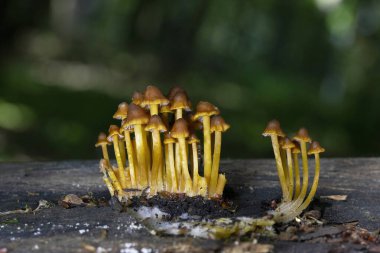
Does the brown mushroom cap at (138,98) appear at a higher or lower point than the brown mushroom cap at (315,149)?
higher

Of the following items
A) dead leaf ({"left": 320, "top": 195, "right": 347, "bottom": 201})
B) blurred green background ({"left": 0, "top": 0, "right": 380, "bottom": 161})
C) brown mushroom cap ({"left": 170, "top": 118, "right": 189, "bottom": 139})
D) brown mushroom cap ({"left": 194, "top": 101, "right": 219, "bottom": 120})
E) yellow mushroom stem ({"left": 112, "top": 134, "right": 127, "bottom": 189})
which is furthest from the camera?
blurred green background ({"left": 0, "top": 0, "right": 380, "bottom": 161})

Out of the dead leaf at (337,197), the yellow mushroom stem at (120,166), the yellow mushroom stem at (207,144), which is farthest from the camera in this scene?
the dead leaf at (337,197)

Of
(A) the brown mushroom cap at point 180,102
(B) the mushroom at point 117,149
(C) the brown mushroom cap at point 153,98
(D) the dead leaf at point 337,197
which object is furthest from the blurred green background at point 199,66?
(C) the brown mushroom cap at point 153,98

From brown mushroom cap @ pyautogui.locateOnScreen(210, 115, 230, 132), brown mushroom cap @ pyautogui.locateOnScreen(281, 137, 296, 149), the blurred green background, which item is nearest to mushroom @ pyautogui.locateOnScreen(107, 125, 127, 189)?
brown mushroom cap @ pyautogui.locateOnScreen(210, 115, 230, 132)

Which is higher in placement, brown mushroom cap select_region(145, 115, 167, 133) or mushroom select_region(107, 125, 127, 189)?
brown mushroom cap select_region(145, 115, 167, 133)

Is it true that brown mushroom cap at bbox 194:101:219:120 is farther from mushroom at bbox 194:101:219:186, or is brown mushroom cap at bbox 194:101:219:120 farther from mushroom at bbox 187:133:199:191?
mushroom at bbox 187:133:199:191

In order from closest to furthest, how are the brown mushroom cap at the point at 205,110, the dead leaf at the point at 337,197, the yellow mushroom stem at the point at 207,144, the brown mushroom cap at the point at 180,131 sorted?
A: 1. the brown mushroom cap at the point at 180,131
2. the brown mushroom cap at the point at 205,110
3. the yellow mushroom stem at the point at 207,144
4. the dead leaf at the point at 337,197

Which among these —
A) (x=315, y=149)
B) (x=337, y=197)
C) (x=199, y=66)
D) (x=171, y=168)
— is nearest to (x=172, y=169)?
(x=171, y=168)

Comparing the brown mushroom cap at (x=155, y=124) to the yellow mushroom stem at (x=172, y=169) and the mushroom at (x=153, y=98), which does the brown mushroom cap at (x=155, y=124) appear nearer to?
the mushroom at (x=153, y=98)
